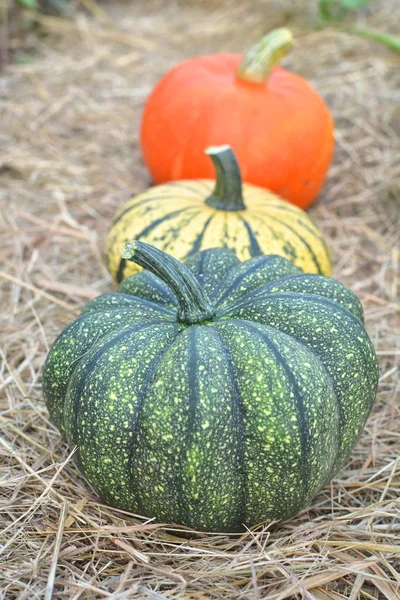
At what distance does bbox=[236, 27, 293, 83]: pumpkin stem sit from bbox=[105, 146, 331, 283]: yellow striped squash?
1086 millimetres

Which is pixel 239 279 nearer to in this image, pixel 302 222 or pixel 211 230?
pixel 211 230

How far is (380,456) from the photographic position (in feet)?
9.43

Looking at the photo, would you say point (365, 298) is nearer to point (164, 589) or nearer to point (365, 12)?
point (164, 589)

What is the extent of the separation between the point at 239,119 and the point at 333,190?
121 cm

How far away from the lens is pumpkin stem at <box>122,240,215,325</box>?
2.37m

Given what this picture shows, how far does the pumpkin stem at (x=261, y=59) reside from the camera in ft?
14.4

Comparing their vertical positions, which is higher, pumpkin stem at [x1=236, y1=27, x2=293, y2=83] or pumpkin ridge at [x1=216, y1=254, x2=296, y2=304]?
pumpkin stem at [x1=236, y1=27, x2=293, y2=83]

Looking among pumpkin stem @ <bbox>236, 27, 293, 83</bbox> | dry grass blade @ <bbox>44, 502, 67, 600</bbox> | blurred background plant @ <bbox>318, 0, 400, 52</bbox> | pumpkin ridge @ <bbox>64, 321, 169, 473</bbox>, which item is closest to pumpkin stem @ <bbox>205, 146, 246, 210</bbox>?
pumpkin stem @ <bbox>236, 27, 293, 83</bbox>

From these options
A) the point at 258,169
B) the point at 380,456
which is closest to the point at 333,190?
the point at 258,169

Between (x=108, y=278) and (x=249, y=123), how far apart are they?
1.30m

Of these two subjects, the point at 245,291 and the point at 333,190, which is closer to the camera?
the point at 245,291

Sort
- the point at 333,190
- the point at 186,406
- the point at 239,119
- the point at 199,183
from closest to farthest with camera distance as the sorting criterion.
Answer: the point at 186,406, the point at 199,183, the point at 239,119, the point at 333,190

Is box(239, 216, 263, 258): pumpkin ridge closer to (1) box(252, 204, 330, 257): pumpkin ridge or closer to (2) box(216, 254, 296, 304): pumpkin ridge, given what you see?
(1) box(252, 204, 330, 257): pumpkin ridge

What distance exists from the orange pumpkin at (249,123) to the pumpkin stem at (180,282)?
2009mm
